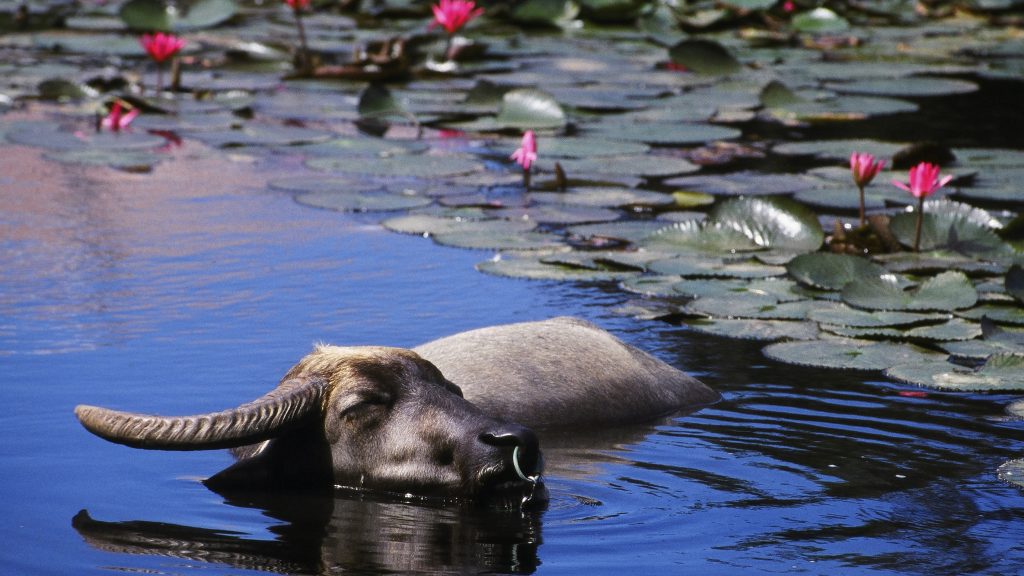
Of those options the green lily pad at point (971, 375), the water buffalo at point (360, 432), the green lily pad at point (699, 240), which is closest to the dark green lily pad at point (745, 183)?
the green lily pad at point (699, 240)

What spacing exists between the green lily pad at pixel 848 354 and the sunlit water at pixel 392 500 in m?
0.08

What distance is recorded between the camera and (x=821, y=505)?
188 inches

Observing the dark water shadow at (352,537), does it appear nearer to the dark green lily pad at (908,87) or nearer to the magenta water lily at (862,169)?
the magenta water lily at (862,169)

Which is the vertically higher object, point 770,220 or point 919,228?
point 919,228

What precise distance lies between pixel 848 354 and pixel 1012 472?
4.88 feet

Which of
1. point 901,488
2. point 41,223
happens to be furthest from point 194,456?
point 41,223

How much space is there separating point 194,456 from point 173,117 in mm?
6925

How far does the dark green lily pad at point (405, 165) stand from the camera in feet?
32.7

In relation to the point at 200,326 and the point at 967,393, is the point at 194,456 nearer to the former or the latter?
the point at 200,326

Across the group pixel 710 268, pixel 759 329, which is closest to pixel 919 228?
pixel 710 268

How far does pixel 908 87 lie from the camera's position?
13.5 m

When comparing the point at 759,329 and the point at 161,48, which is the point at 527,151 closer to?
the point at 759,329

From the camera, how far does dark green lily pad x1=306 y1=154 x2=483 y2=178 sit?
32.7 feet

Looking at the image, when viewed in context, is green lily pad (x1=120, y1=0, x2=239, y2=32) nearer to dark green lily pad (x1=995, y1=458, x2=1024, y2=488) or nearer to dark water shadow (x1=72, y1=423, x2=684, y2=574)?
dark water shadow (x1=72, y1=423, x2=684, y2=574)
